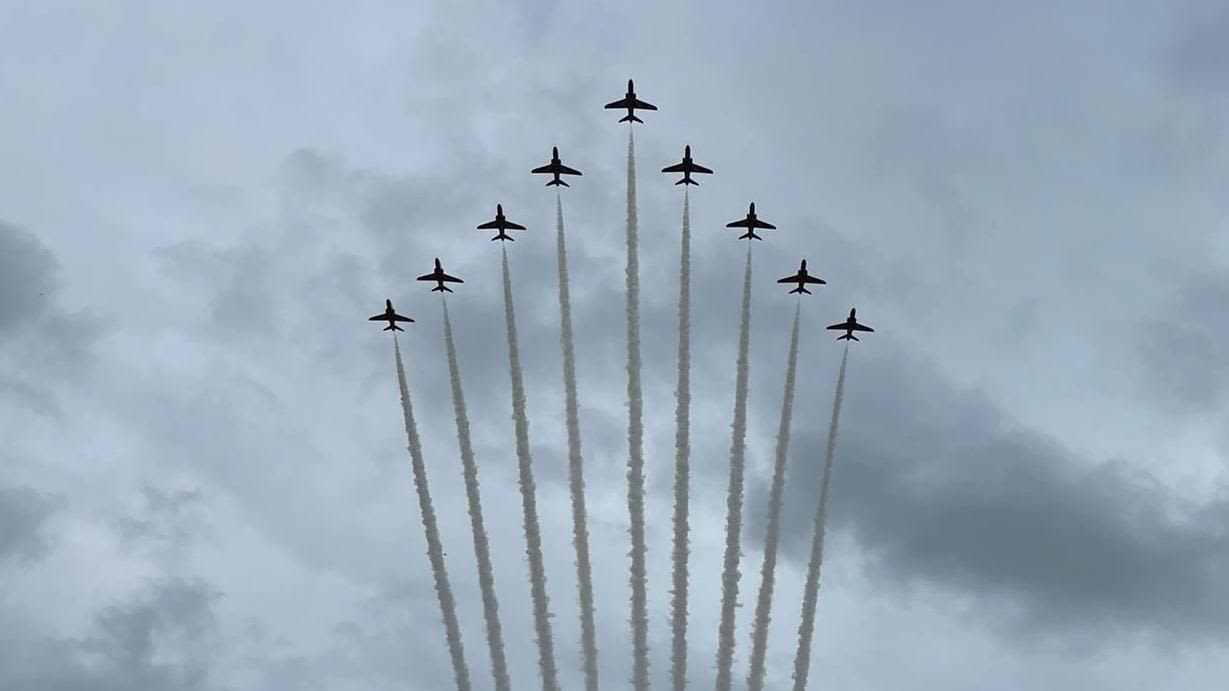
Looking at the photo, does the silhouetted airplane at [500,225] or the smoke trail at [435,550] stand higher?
the silhouetted airplane at [500,225]

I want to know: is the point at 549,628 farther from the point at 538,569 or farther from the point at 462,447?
the point at 462,447

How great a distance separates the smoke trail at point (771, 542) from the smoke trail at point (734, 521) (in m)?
2.85

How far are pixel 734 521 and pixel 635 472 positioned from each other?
36.8 ft

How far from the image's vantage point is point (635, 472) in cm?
15300

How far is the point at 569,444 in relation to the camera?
497 ft

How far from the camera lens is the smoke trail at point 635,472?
499 feet

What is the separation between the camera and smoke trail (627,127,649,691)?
15200 centimetres

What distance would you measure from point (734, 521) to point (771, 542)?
497 centimetres

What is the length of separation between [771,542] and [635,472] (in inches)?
608

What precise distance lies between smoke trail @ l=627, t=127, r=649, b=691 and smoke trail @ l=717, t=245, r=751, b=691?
25.6 feet

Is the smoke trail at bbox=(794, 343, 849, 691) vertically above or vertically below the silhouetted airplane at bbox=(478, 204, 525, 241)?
below

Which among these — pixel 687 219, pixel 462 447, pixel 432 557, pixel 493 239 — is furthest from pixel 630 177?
pixel 432 557

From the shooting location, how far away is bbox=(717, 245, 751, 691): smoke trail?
493 feet

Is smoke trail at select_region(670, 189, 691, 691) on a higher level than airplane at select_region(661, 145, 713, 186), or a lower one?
lower
